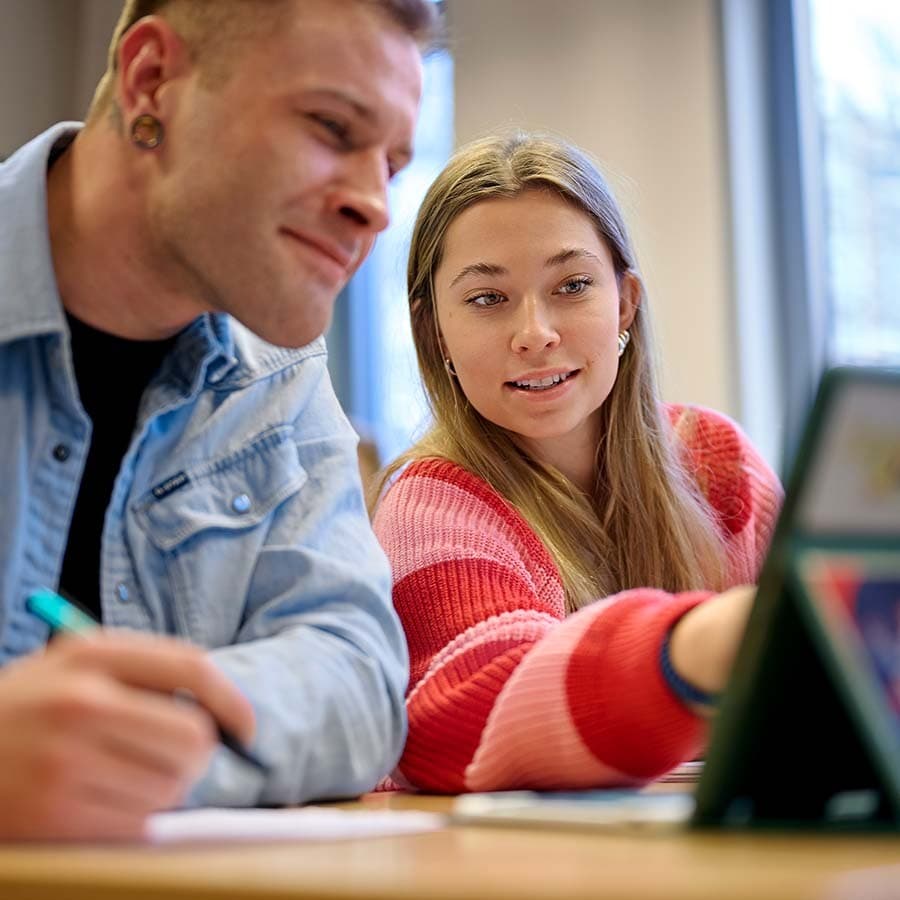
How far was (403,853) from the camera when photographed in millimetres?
571

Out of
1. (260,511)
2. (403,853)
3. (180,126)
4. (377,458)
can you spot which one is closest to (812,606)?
(403,853)

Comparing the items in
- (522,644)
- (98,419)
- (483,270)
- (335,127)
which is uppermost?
(335,127)

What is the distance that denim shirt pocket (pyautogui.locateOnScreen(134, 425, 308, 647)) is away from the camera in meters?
1.10

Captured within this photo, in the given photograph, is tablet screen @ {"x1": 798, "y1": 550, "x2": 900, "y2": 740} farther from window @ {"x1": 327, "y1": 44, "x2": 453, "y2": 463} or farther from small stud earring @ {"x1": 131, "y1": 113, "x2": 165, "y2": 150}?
window @ {"x1": 327, "y1": 44, "x2": 453, "y2": 463}

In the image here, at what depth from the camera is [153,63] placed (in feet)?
3.74

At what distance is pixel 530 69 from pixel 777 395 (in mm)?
1115

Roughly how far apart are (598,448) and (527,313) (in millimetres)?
236

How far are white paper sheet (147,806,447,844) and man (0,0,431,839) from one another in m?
0.24

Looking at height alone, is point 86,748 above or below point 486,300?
below

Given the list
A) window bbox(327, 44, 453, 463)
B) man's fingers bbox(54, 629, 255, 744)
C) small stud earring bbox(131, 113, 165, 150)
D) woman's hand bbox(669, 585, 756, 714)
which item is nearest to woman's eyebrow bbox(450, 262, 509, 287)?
small stud earring bbox(131, 113, 165, 150)

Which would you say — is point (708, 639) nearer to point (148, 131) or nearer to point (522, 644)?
point (522, 644)

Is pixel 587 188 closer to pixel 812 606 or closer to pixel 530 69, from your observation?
pixel 812 606

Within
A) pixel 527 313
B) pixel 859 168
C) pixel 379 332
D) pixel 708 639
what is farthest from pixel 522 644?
pixel 379 332

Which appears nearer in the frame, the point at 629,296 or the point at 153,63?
the point at 153,63
